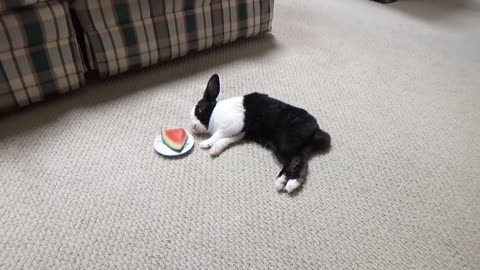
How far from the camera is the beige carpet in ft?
3.34

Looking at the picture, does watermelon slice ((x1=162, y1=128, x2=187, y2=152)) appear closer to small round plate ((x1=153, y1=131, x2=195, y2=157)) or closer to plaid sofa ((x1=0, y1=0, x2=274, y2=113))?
small round plate ((x1=153, y1=131, x2=195, y2=157))

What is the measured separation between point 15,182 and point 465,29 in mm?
2511

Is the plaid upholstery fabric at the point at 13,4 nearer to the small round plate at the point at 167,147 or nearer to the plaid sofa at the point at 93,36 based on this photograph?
the plaid sofa at the point at 93,36

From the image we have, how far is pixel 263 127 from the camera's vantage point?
1.30 meters

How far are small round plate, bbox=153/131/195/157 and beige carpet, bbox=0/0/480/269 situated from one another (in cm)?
3

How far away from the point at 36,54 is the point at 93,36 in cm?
22

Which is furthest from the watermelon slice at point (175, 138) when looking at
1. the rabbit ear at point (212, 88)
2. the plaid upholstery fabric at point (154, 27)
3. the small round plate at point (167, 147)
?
the plaid upholstery fabric at point (154, 27)

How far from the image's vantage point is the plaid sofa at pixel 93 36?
4.38ft

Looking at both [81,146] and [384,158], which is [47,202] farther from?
[384,158]

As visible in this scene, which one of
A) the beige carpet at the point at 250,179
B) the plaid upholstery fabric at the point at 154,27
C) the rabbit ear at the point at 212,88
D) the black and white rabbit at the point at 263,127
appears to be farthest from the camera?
the plaid upholstery fabric at the point at 154,27

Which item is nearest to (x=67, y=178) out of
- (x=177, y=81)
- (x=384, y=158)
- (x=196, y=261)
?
(x=196, y=261)

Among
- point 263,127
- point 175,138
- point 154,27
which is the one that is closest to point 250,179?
point 263,127

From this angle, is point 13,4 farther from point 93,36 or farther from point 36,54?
point 93,36

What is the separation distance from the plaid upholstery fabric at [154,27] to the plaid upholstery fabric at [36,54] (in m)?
0.09
